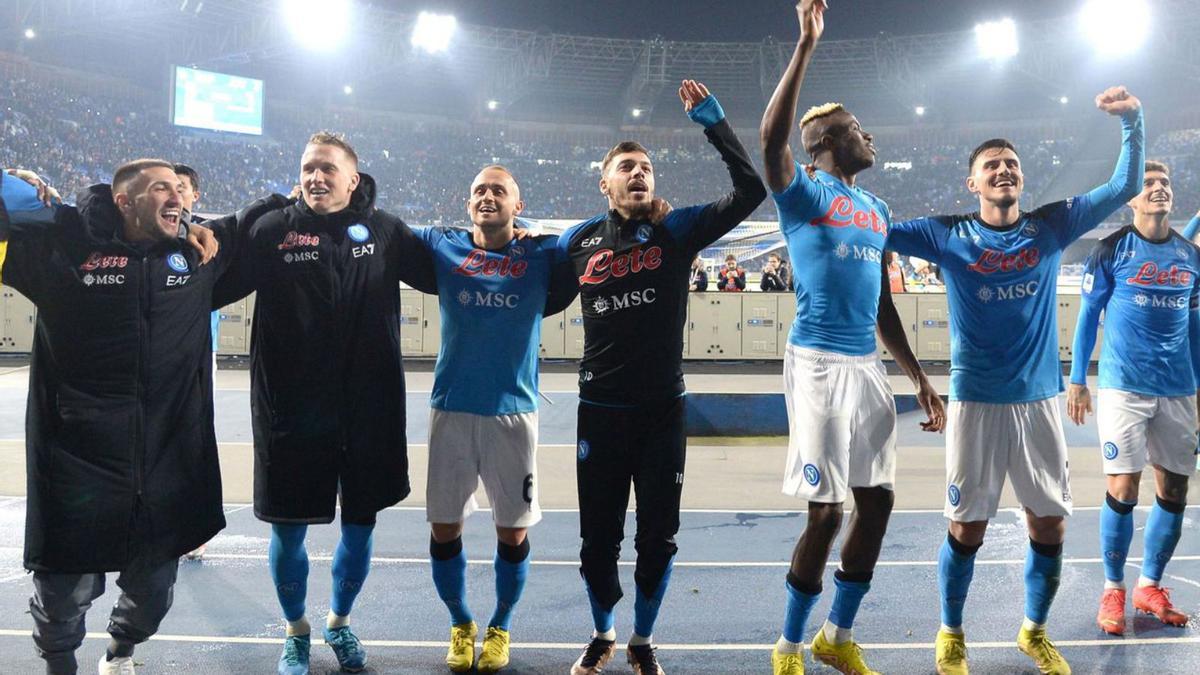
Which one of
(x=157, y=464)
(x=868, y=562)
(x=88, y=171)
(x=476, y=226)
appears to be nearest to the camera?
(x=157, y=464)

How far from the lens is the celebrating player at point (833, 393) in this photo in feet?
11.5

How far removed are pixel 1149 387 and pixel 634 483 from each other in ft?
9.94

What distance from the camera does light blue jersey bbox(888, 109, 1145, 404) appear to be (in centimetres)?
378

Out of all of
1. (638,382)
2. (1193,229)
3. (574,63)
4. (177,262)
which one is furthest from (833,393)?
(574,63)

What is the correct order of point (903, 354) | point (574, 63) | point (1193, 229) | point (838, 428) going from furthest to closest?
point (574, 63), point (1193, 229), point (903, 354), point (838, 428)

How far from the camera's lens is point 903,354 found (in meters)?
3.99

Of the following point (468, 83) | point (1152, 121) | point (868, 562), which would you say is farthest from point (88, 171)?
point (1152, 121)

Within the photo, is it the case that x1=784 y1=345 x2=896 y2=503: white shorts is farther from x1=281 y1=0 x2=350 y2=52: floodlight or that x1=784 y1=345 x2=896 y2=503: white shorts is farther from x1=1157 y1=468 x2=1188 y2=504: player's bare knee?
x1=281 y1=0 x2=350 y2=52: floodlight

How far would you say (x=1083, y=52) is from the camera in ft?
104

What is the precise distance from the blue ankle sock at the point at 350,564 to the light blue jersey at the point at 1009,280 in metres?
2.83

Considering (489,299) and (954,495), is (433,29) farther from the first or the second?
(954,495)

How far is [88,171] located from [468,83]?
16608 mm

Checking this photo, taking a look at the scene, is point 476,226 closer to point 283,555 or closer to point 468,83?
point 283,555

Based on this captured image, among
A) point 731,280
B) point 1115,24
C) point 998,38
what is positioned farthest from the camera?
point 998,38
